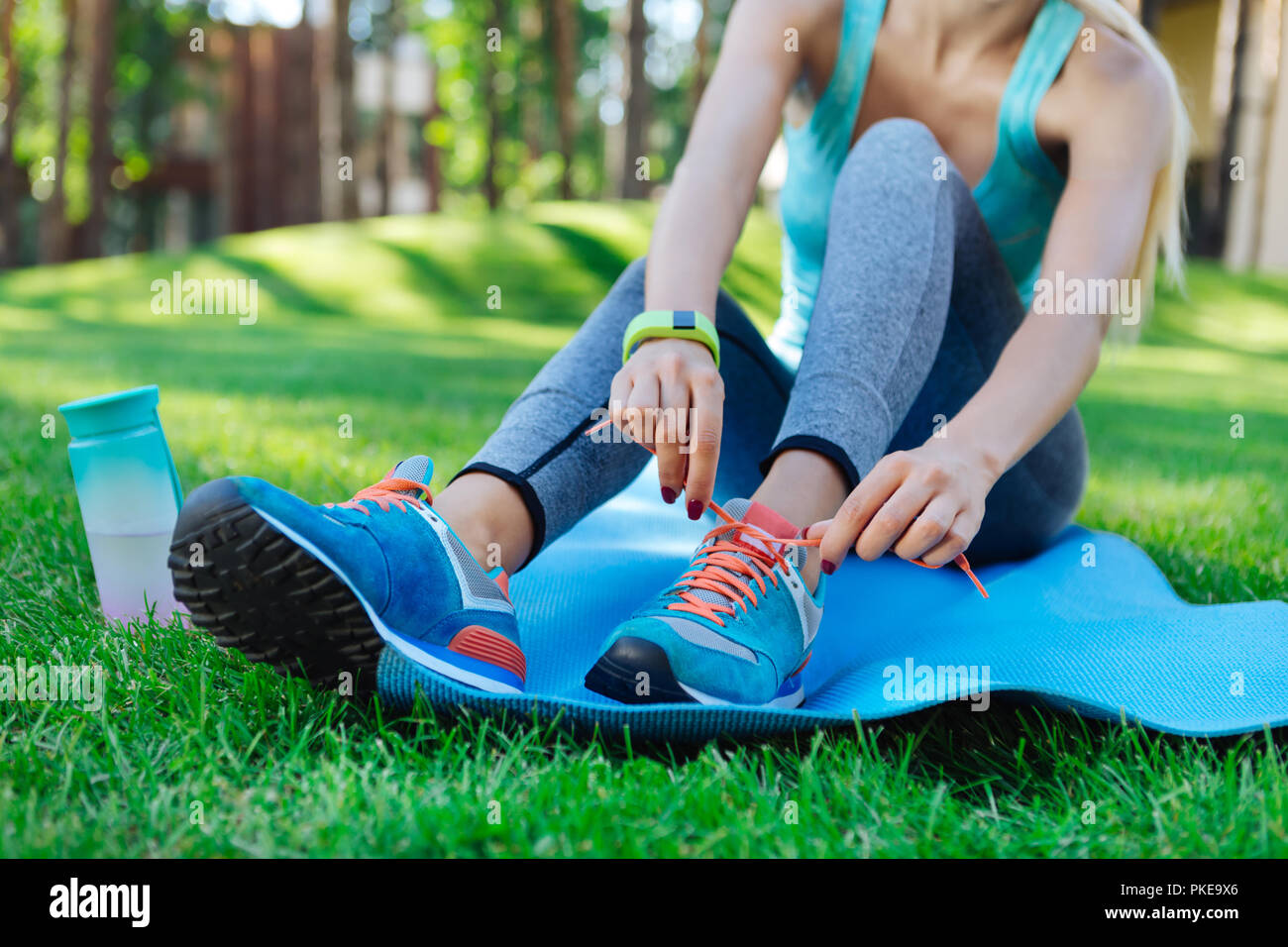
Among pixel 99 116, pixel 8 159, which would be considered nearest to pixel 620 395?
pixel 99 116

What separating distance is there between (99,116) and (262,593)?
13.0 metres

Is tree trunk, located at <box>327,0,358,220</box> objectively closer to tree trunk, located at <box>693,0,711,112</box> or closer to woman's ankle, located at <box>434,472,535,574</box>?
tree trunk, located at <box>693,0,711,112</box>

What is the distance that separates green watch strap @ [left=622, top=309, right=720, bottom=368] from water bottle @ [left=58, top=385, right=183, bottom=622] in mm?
556

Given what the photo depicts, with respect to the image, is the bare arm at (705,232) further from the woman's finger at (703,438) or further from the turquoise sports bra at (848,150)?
the turquoise sports bra at (848,150)

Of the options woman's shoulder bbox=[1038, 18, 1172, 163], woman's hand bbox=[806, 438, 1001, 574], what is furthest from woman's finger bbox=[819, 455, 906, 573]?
woman's shoulder bbox=[1038, 18, 1172, 163]

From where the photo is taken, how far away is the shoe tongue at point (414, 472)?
1.16 m

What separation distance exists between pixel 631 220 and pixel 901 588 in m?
9.45

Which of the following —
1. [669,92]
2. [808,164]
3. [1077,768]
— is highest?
[669,92]

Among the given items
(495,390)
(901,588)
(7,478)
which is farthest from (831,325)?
(495,390)

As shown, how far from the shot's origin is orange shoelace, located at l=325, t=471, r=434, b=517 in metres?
1.07

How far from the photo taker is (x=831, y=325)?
128cm

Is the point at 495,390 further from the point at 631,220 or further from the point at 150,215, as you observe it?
the point at 150,215

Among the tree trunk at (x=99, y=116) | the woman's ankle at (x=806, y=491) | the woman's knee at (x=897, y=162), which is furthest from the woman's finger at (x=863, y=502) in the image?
the tree trunk at (x=99, y=116)

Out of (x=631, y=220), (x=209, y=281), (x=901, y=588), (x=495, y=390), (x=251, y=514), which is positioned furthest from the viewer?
(x=631, y=220)
